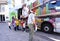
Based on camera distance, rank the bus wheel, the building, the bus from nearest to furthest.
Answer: the bus → the bus wheel → the building

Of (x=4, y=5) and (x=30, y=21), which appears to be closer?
(x=30, y=21)

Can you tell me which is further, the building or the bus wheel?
the building

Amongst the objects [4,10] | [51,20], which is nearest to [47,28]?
[51,20]

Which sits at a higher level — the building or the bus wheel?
the building

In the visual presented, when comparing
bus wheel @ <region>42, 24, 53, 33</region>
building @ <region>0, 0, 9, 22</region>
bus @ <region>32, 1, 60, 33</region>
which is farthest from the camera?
building @ <region>0, 0, 9, 22</region>

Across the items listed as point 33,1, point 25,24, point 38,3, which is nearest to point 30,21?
point 38,3

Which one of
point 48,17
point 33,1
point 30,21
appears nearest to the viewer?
point 30,21

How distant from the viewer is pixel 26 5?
1891 cm

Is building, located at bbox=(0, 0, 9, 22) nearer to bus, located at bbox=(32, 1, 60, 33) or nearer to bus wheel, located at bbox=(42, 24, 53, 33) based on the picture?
bus, located at bbox=(32, 1, 60, 33)

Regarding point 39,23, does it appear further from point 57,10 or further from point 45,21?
point 57,10

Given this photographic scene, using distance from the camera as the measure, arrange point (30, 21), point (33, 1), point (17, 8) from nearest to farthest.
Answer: point (30, 21), point (33, 1), point (17, 8)

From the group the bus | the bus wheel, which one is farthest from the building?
the bus wheel

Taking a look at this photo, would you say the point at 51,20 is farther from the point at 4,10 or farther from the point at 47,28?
the point at 4,10

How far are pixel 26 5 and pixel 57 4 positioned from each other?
6021 millimetres
